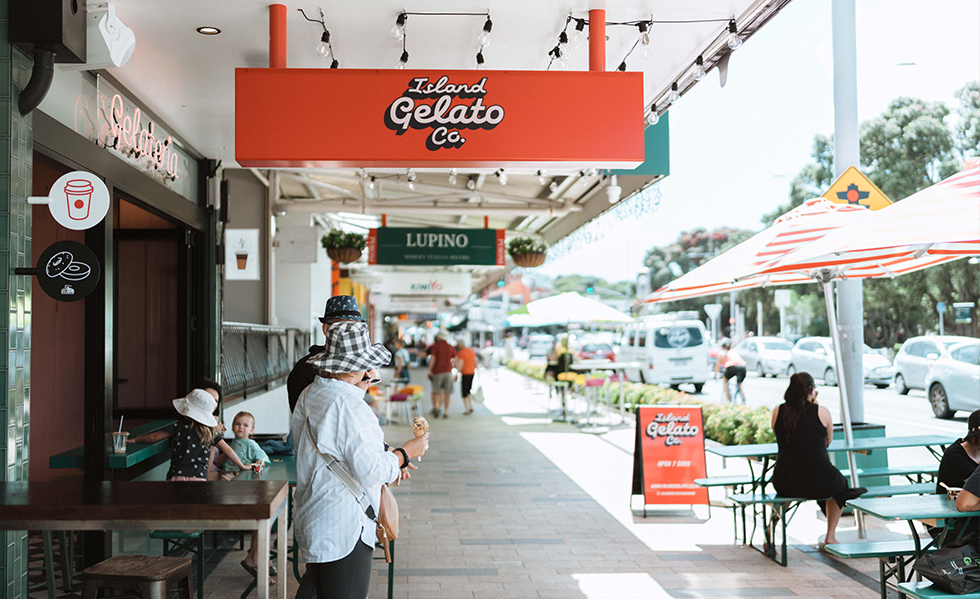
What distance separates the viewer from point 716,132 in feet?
27.0

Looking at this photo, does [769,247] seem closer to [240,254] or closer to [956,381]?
[240,254]

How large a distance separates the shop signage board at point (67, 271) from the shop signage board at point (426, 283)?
1643 cm

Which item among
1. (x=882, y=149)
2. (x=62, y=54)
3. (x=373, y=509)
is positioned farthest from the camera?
(x=882, y=149)

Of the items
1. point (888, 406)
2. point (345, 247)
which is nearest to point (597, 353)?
point (888, 406)

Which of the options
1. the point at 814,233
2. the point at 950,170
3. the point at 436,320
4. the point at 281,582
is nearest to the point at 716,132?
the point at 814,233

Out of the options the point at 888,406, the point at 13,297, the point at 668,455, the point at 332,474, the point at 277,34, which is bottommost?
the point at 888,406

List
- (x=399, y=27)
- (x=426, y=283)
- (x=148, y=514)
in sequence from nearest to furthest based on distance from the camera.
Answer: (x=148, y=514), (x=399, y=27), (x=426, y=283)

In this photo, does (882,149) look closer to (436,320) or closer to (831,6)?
(831,6)

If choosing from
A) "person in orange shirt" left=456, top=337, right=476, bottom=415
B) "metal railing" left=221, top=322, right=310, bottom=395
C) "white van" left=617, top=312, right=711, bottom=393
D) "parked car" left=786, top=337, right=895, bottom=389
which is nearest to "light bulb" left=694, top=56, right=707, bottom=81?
"metal railing" left=221, top=322, right=310, bottom=395

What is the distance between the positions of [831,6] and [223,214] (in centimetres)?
642

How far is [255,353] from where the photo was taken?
32.2 ft

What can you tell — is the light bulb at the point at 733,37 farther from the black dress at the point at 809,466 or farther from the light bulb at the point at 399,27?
the black dress at the point at 809,466

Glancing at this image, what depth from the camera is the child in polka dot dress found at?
4.86 meters

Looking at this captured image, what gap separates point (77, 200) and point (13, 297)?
56 cm
